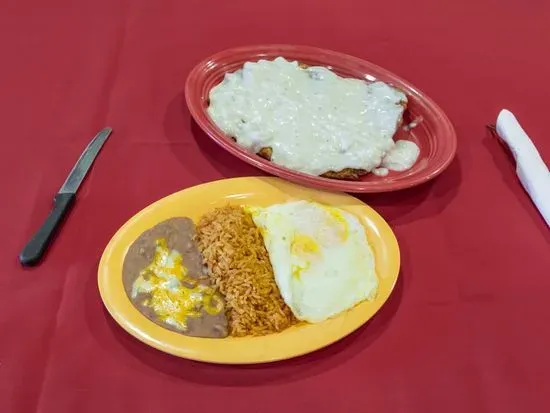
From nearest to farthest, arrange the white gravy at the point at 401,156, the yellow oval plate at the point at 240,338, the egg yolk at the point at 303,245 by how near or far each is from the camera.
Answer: the yellow oval plate at the point at 240,338 → the egg yolk at the point at 303,245 → the white gravy at the point at 401,156

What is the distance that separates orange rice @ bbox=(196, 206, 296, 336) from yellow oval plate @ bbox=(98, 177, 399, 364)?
0.03m

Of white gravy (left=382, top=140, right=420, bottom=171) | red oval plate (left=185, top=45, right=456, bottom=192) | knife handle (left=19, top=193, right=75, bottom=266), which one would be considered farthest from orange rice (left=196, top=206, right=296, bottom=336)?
white gravy (left=382, top=140, right=420, bottom=171)

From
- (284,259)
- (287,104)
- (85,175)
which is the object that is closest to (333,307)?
(284,259)

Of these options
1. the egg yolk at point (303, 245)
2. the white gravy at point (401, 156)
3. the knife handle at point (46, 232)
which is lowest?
the knife handle at point (46, 232)

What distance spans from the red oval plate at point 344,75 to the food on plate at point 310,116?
32 millimetres

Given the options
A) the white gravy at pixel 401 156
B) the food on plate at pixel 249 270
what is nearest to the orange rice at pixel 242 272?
the food on plate at pixel 249 270

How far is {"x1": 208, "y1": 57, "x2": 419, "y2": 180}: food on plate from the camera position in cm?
146

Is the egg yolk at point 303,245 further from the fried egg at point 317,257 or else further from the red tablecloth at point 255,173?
the red tablecloth at point 255,173

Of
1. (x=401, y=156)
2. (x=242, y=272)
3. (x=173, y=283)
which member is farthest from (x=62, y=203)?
(x=401, y=156)

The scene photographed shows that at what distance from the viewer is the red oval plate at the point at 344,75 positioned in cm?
140

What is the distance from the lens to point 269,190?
1408mm

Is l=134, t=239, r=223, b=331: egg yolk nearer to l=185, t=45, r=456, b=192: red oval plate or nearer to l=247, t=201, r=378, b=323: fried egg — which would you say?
l=247, t=201, r=378, b=323: fried egg

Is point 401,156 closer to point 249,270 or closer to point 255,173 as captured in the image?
point 255,173

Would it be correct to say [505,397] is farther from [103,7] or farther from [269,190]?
[103,7]
